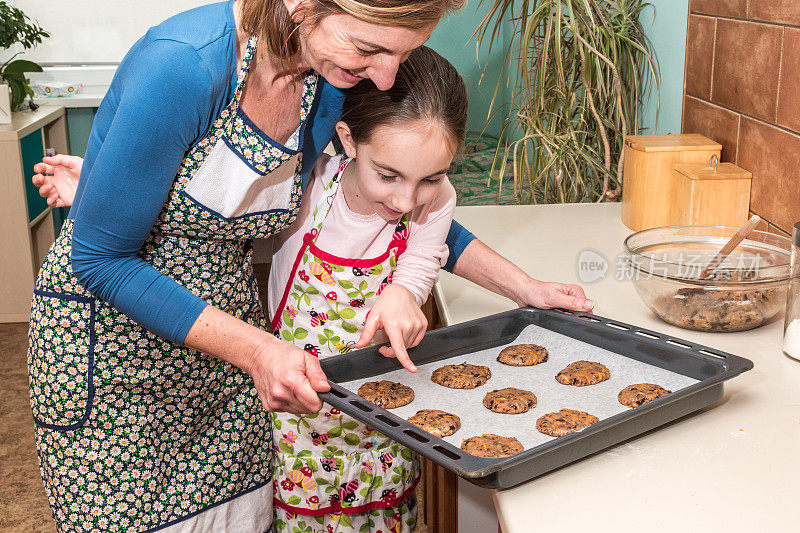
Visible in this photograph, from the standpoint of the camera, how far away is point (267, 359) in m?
0.97

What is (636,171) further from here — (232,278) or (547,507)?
(547,507)

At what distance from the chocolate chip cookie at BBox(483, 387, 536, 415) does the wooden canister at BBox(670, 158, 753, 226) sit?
828 millimetres

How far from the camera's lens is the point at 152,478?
117cm

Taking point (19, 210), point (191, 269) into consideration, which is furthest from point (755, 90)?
point (19, 210)

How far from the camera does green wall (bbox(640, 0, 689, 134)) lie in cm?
206

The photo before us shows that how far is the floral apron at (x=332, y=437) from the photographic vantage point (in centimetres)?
127

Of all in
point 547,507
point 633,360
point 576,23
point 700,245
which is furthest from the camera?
point 576,23

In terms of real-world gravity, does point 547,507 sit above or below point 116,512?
above

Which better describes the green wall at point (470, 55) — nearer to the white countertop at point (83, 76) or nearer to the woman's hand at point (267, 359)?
the white countertop at point (83, 76)

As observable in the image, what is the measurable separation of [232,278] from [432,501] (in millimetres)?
825

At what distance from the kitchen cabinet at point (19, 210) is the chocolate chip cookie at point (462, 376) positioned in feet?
9.70

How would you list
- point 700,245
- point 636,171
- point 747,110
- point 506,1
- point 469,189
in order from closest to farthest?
point 700,245 < point 747,110 < point 636,171 < point 506,1 < point 469,189

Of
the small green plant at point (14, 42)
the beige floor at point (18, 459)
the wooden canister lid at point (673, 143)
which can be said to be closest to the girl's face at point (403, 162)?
the wooden canister lid at point (673, 143)

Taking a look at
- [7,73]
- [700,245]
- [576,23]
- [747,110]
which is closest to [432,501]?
[700,245]
